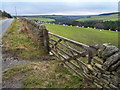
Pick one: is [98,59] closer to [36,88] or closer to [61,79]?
[61,79]

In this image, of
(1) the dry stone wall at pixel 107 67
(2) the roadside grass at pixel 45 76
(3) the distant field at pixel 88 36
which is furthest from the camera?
(3) the distant field at pixel 88 36

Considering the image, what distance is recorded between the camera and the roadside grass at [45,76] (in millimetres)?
4551

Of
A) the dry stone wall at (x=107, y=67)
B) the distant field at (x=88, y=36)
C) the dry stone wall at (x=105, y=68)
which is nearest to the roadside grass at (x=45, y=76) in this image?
the dry stone wall at (x=105, y=68)

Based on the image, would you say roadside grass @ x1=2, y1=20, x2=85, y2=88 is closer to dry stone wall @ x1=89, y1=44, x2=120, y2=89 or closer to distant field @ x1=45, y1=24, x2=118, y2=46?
dry stone wall @ x1=89, y1=44, x2=120, y2=89

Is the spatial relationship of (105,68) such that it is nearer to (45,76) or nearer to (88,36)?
(45,76)

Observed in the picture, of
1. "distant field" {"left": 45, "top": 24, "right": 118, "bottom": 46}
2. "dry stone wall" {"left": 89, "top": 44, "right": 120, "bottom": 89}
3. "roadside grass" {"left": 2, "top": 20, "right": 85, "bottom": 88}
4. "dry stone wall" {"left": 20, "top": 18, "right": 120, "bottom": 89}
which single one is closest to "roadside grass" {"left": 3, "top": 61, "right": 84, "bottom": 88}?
"roadside grass" {"left": 2, "top": 20, "right": 85, "bottom": 88}

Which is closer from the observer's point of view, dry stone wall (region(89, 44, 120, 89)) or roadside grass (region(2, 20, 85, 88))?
dry stone wall (region(89, 44, 120, 89))

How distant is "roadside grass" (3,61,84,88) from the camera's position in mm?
4551

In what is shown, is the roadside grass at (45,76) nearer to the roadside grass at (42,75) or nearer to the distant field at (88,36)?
the roadside grass at (42,75)

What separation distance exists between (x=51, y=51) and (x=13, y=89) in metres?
3.77

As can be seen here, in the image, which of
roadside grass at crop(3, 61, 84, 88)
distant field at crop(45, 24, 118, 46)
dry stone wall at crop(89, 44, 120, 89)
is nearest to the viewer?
dry stone wall at crop(89, 44, 120, 89)

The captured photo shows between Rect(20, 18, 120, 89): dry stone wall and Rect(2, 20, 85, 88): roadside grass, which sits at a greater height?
Rect(20, 18, 120, 89): dry stone wall

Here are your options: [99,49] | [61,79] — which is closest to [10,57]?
[61,79]

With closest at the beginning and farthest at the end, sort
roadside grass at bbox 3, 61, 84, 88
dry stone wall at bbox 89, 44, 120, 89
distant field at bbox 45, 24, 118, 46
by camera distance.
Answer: dry stone wall at bbox 89, 44, 120, 89
roadside grass at bbox 3, 61, 84, 88
distant field at bbox 45, 24, 118, 46
